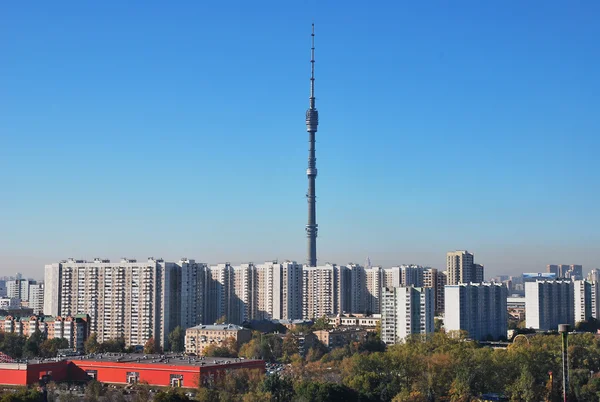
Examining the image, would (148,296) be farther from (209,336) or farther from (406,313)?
(406,313)

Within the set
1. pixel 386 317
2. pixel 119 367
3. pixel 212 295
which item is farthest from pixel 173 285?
pixel 119 367

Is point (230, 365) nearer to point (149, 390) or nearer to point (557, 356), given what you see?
point (149, 390)

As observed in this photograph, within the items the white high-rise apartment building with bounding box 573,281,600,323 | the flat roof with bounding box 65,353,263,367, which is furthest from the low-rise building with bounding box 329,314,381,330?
the flat roof with bounding box 65,353,263,367

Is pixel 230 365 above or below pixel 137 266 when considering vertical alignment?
below

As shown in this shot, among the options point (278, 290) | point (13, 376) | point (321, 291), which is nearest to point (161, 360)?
point (13, 376)

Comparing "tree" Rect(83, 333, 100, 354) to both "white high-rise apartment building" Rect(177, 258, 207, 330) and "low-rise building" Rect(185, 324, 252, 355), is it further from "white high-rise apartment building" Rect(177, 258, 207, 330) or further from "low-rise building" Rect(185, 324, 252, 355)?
"white high-rise apartment building" Rect(177, 258, 207, 330)
